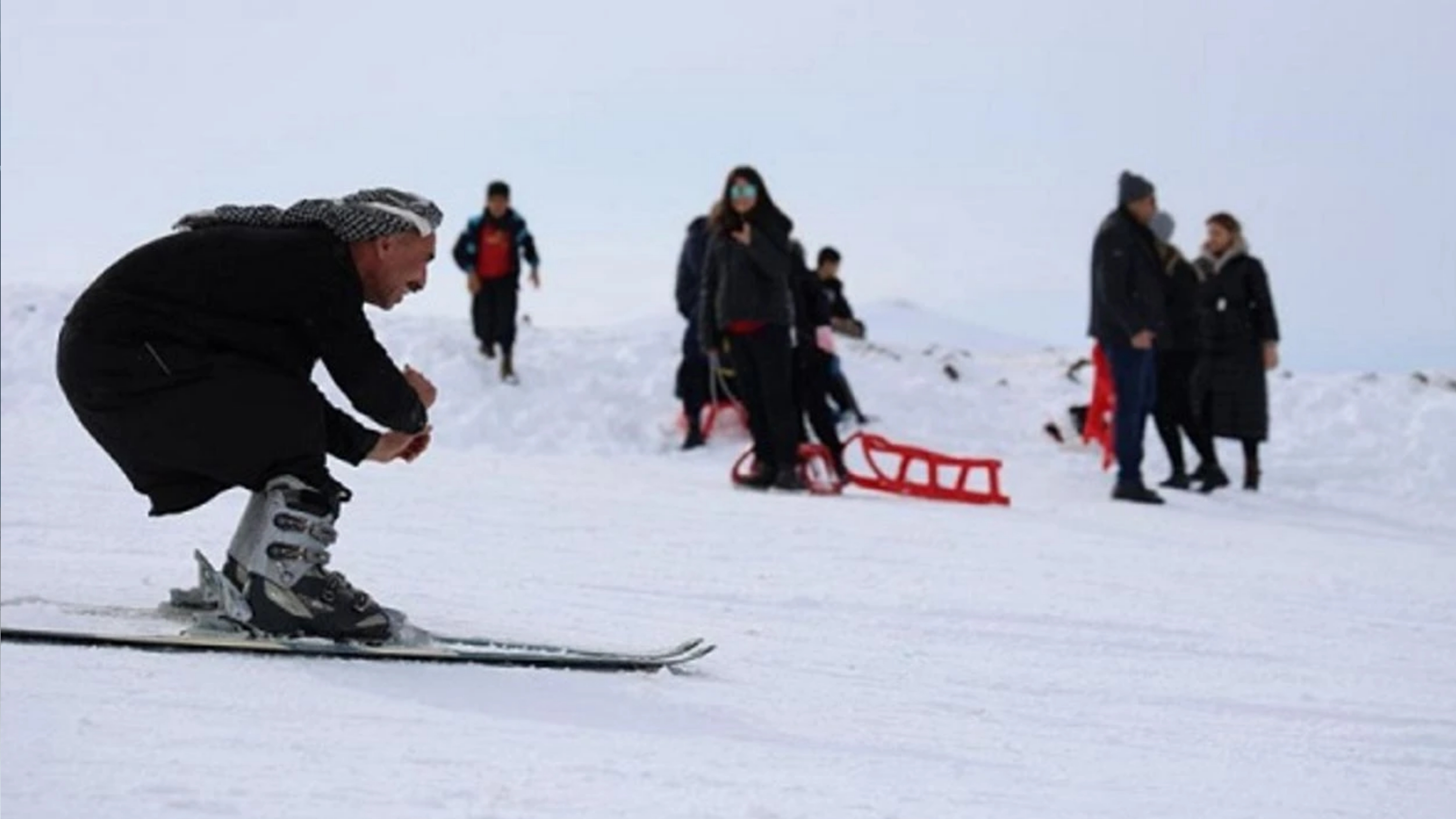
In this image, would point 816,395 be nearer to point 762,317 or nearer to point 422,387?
point 762,317

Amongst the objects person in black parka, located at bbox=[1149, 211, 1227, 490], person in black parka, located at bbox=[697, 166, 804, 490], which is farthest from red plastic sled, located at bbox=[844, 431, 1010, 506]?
person in black parka, located at bbox=[1149, 211, 1227, 490]

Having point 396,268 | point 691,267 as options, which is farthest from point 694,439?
point 396,268

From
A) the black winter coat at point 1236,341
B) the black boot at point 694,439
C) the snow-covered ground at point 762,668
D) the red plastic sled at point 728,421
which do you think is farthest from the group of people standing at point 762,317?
the red plastic sled at point 728,421

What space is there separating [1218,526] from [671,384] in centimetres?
715

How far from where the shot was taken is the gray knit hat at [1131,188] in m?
9.19

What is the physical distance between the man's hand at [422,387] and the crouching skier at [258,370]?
7cm

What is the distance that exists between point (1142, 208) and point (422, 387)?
19.9ft

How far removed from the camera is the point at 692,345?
12.8m

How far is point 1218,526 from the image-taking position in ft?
27.7

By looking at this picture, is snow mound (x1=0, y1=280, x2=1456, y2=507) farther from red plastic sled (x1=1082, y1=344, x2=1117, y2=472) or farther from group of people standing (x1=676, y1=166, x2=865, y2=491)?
group of people standing (x1=676, y1=166, x2=865, y2=491)

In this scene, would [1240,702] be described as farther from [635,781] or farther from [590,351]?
[590,351]

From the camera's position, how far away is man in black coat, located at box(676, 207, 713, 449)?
11.5m

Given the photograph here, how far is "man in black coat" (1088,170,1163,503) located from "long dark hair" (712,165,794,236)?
1715 millimetres

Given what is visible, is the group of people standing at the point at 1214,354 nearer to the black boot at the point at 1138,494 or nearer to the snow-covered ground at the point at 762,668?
the black boot at the point at 1138,494
